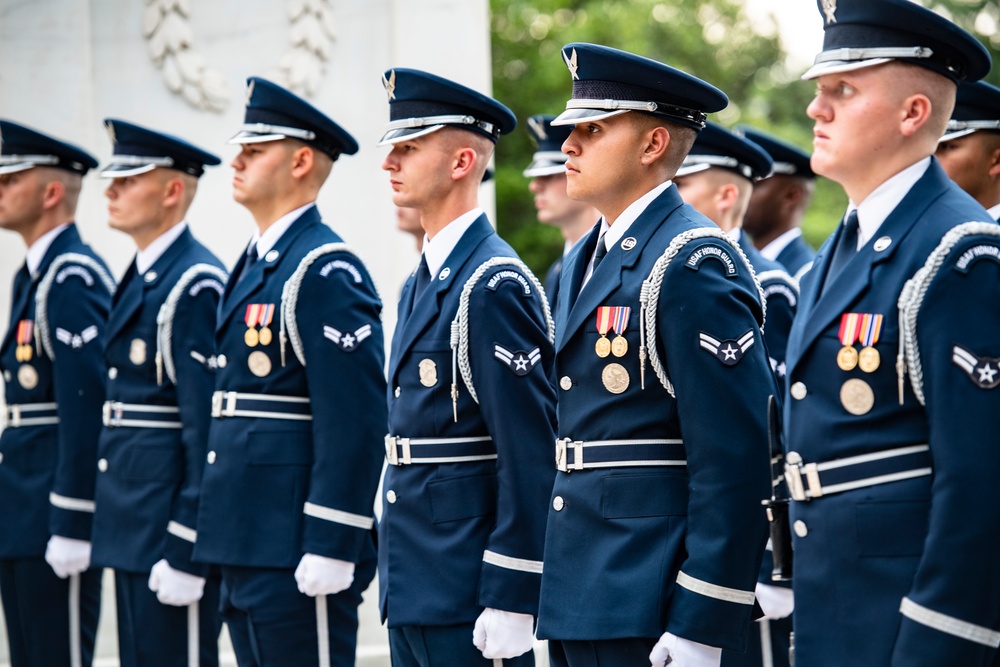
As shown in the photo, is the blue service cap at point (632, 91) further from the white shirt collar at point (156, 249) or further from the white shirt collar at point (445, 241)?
the white shirt collar at point (156, 249)

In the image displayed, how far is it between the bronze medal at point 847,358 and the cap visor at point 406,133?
1971 millimetres

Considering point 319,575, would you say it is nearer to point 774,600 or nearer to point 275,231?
point 275,231

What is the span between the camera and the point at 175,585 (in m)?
5.23

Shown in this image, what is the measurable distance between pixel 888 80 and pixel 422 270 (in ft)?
6.16

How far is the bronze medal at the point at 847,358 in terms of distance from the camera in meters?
3.03

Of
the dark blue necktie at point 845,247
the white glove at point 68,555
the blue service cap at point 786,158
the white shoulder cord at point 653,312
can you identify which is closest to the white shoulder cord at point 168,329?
the white glove at point 68,555

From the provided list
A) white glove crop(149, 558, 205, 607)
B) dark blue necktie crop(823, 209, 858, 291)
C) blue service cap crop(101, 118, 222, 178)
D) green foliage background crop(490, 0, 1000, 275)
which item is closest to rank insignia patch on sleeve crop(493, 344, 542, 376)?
dark blue necktie crop(823, 209, 858, 291)

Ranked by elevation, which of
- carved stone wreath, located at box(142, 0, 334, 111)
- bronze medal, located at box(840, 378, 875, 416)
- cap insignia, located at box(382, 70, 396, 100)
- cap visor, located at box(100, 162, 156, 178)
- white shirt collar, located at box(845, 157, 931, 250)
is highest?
carved stone wreath, located at box(142, 0, 334, 111)

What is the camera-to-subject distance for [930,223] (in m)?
3.05

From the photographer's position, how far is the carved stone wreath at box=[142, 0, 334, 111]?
8180 mm

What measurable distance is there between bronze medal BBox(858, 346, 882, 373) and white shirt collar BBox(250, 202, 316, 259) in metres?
2.65

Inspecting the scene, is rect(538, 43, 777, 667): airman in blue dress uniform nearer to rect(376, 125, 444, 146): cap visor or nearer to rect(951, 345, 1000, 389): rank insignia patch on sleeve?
rect(951, 345, 1000, 389): rank insignia patch on sleeve

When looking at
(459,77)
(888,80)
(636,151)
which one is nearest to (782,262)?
(459,77)

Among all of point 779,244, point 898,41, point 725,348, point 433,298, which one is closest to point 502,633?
point 433,298
